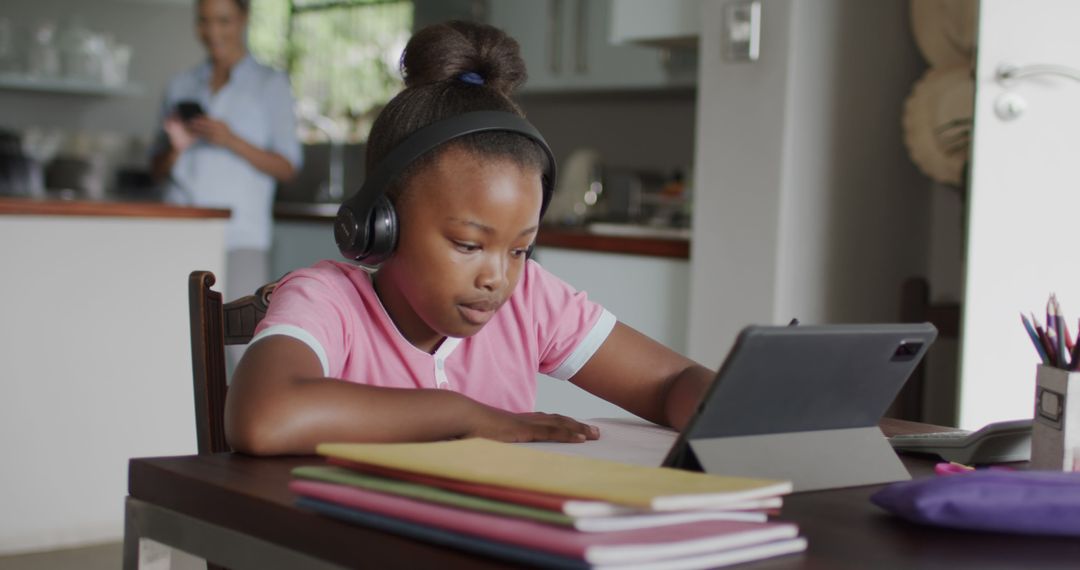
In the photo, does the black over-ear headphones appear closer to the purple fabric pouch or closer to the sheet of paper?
the sheet of paper

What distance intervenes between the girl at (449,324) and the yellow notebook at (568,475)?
215 millimetres

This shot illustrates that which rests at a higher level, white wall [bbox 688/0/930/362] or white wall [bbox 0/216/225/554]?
white wall [bbox 688/0/930/362]

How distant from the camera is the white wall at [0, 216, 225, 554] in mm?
2838

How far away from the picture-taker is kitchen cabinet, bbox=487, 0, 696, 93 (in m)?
4.03

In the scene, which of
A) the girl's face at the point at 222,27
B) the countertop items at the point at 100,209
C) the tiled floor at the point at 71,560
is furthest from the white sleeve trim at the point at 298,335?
the girl's face at the point at 222,27

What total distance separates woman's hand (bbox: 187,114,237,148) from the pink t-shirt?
2.39 meters

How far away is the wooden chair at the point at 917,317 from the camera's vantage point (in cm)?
302

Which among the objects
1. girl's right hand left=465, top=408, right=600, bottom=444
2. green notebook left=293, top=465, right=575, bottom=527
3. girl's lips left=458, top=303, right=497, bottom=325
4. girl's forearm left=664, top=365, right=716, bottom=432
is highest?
girl's lips left=458, top=303, right=497, bottom=325

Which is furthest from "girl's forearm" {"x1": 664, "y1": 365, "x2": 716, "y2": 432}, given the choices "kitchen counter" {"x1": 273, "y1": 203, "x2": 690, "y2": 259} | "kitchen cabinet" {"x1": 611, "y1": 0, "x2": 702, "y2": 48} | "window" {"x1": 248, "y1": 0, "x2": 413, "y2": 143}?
"window" {"x1": 248, "y1": 0, "x2": 413, "y2": 143}

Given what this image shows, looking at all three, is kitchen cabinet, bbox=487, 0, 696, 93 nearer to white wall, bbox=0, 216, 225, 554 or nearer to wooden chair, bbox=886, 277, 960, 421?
wooden chair, bbox=886, 277, 960, 421

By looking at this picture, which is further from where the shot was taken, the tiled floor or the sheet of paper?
the tiled floor

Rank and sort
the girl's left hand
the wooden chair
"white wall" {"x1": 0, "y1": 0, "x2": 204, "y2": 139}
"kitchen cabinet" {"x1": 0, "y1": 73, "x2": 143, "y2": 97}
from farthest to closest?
"white wall" {"x1": 0, "y1": 0, "x2": 204, "y2": 139} < "kitchen cabinet" {"x1": 0, "y1": 73, "x2": 143, "y2": 97} < the girl's left hand < the wooden chair

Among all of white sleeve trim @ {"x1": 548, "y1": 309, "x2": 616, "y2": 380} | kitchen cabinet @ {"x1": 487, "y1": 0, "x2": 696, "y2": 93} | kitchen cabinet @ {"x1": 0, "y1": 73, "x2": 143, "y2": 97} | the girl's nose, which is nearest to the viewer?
the girl's nose

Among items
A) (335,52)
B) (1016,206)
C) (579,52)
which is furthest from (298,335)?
(335,52)
